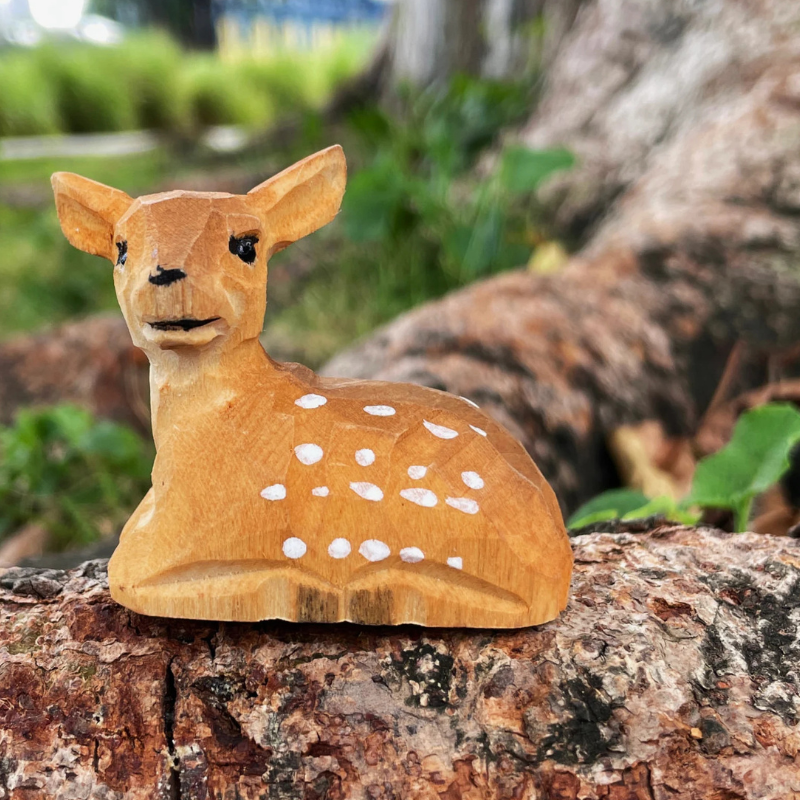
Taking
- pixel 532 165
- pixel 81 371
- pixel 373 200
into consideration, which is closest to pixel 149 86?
pixel 81 371

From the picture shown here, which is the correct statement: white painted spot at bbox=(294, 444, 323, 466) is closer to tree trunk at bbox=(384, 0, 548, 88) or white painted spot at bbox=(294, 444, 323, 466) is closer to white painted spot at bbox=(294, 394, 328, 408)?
white painted spot at bbox=(294, 394, 328, 408)

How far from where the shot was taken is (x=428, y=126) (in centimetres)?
377

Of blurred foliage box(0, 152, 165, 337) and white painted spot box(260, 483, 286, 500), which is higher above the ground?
white painted spot box(260, 483, 286, 500)

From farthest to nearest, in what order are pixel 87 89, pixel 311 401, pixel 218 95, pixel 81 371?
pixel 218 95 → pixel 87 89 → pixel 81 371 → pixel 311 401

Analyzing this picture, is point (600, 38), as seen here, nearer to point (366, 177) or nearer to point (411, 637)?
point (366, 177)

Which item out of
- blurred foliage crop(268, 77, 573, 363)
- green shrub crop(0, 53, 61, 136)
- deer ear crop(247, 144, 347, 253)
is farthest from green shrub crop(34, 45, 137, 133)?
deer ear crop(247, 144, 347, 253)

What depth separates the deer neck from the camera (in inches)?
39.0

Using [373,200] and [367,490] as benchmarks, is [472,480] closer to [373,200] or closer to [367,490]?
[367,490]

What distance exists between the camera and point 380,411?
1.01 m

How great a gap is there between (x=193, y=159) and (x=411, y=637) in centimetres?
619

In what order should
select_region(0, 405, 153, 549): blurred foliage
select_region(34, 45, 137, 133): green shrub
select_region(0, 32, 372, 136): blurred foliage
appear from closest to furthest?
select_region(0, 405, 153, 549): blurred foliage → select_region(0, 32, 372, 136): blurred foliage → select_region(34, 45, 137, 133): green shrub

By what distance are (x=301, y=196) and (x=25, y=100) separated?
768 centimetres

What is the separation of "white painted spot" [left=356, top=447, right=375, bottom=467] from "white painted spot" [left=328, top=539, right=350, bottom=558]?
10 centimetres

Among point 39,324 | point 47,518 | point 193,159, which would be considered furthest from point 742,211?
point 193,159
